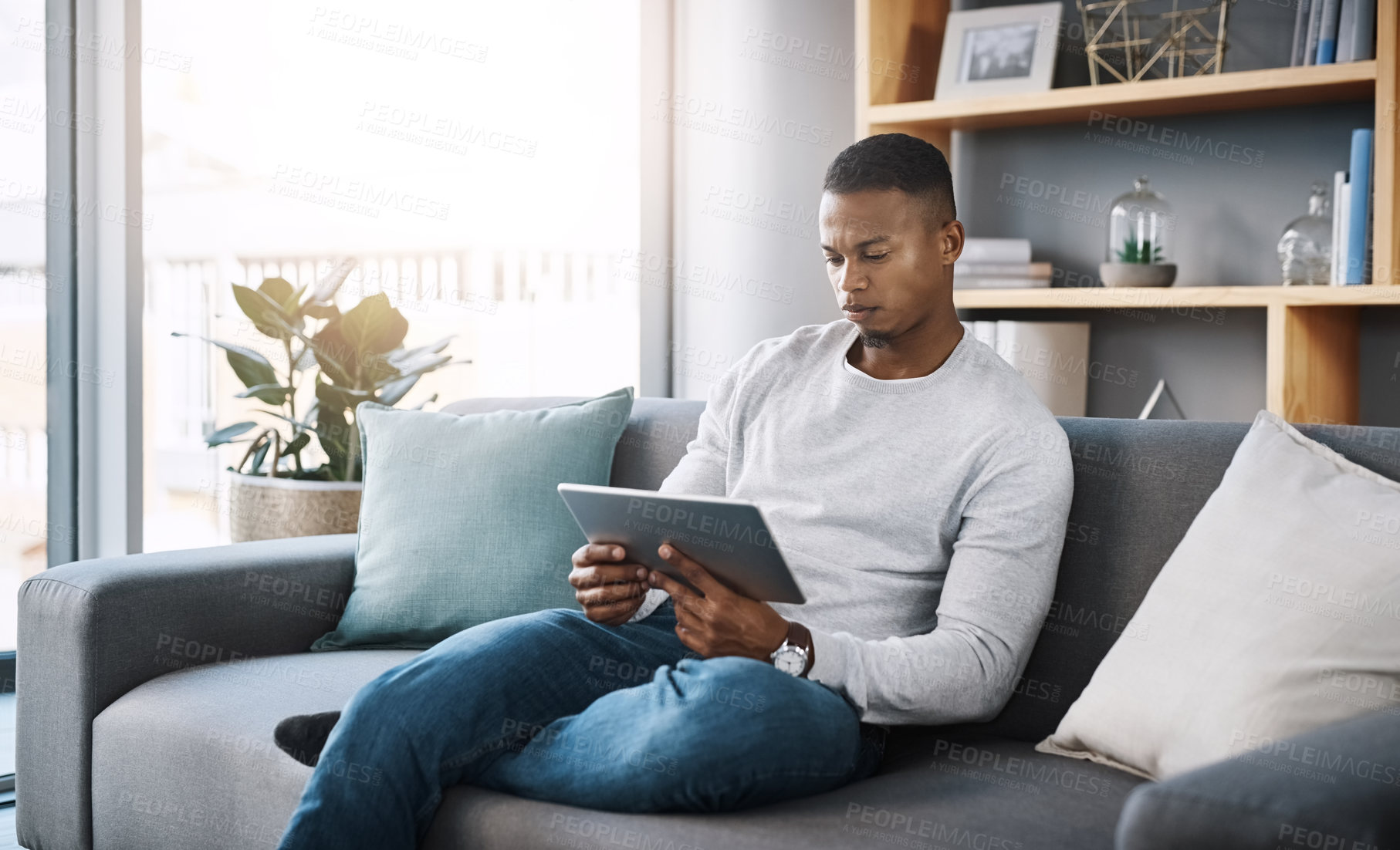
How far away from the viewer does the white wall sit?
10.6 feet

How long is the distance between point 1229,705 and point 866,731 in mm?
379

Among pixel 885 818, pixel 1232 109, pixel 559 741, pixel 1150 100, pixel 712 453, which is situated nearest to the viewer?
pixel 885 818

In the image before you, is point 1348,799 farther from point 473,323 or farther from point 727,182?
point 473,323

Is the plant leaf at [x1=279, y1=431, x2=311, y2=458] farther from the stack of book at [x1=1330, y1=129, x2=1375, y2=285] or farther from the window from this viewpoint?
the stack of book at [x1=1330, y1=129, x2=1375, y2=285]

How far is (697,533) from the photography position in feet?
4.07

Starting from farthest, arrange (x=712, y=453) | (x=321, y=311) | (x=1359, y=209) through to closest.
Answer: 1. (x=321, y=311)
2. (x=1359, y=209)
3. (x=712, y=453)

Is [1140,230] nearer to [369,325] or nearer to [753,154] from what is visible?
[753,154]

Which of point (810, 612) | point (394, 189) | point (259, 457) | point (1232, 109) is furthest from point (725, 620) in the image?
point (394, 189)

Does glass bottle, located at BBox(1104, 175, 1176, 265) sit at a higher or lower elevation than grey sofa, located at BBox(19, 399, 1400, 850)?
higher

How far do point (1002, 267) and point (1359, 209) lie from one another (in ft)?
2.32

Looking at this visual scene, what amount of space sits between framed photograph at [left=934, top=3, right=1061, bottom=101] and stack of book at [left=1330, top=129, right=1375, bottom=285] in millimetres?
654

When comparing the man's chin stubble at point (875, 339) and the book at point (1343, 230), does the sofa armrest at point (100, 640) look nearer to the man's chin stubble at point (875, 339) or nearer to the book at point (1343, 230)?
the man's chin stubble at point (875, 339)

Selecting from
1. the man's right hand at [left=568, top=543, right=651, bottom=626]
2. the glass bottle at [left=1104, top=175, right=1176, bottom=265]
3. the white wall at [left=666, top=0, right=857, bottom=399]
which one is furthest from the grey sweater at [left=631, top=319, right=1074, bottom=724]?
the white wall at [left=666, top=0, right=857, bottom=399]

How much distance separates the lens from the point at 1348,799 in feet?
2.60
